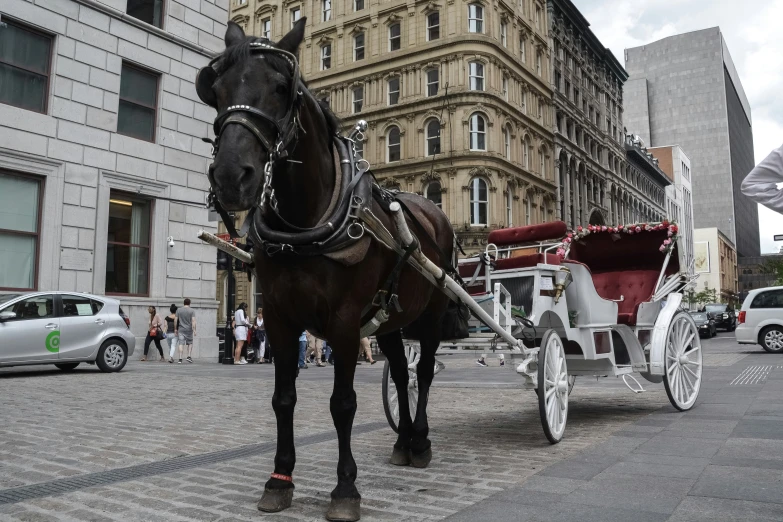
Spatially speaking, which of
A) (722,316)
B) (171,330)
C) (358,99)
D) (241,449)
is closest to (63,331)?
(171,330)

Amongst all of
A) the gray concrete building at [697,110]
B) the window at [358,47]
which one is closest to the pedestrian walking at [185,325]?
the window at [358,47]

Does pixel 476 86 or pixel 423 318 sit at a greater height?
pixel 476 86

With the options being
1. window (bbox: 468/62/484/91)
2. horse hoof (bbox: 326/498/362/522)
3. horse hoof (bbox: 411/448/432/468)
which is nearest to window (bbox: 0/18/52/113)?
horse hoof (bbox: 411/448/432/468)

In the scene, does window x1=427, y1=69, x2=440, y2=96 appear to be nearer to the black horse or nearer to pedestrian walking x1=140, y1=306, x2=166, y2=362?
pedestrian walking x1=140, y1=306, x2=166, y2=362

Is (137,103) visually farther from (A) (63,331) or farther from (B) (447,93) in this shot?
(B) (447,93)

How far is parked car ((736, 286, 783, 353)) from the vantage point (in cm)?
1981

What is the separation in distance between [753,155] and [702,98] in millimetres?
57079

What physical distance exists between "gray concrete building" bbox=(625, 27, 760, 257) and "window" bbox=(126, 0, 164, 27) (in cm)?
13056

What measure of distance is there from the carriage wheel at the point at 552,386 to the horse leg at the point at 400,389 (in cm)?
113

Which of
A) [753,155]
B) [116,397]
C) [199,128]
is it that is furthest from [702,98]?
[116,397]

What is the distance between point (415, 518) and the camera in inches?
137

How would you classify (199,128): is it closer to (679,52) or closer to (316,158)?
(316,158)

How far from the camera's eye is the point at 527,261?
21.0 feet

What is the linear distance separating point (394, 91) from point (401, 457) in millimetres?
40382
